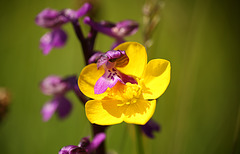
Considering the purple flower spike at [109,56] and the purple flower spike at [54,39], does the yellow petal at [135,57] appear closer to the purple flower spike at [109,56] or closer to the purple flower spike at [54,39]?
the purple flower spike at [109,56]

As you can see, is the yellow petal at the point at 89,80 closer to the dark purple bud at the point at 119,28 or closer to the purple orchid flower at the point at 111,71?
the purple orchid flower at the point at 111,71

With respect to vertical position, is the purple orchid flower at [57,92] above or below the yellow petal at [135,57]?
below

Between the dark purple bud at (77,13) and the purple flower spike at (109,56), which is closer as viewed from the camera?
the purple flower spike at (109,56)

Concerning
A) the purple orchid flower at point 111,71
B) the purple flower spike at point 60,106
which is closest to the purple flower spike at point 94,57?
the purple orchid flower at point 111,71

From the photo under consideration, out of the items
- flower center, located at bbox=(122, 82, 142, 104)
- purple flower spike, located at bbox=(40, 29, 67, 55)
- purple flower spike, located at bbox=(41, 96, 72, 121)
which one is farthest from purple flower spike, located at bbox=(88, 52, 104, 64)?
purple flower spike, located at bbox=(41, 96, 72, 121)

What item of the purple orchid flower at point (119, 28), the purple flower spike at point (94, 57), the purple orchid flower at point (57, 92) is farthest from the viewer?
the purple orchid flower at point (57, 92)

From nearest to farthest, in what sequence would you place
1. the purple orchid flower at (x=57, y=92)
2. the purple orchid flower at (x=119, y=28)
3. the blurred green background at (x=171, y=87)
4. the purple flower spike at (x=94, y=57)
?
the purple flower spike at (x=94, y=57)
the purple orchid flower at (x=119, y=28)
the purple orchid flower at (x=57, y=92)
the blurred green background at (x=171, y=87)

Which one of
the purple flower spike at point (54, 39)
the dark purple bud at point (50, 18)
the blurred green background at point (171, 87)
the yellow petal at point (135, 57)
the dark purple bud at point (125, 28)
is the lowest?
the blurred green background at point (171, 87)

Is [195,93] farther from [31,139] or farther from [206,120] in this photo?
[31,139]

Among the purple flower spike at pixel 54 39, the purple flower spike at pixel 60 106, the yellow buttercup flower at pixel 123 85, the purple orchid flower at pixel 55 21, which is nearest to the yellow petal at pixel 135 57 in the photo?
the yellow buttercup flower at pixel 123 85
